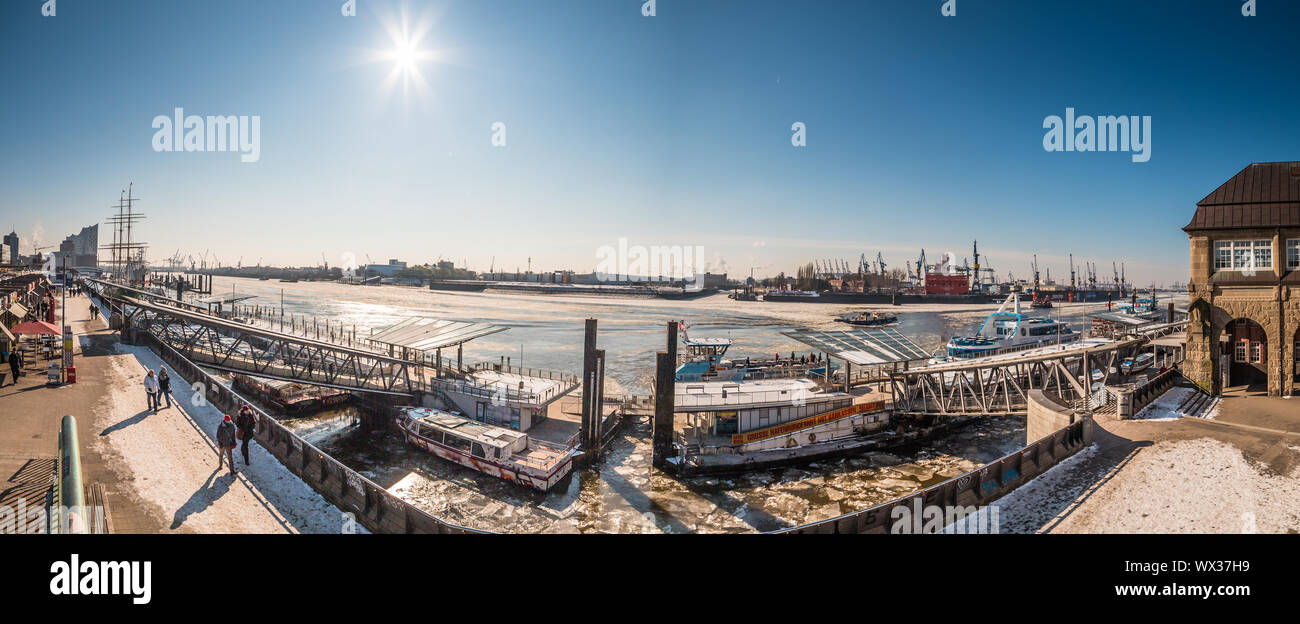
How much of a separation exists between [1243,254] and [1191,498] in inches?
485

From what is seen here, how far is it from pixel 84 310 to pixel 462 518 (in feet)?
174

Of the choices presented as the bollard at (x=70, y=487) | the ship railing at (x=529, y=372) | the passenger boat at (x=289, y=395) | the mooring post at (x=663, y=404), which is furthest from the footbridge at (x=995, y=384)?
the passenger boat at (x=289, y=395)

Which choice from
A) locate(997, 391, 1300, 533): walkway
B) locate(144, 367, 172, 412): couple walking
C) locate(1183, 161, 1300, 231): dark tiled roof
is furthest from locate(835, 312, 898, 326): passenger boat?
locate(144, 367, 172, 412): couple walking

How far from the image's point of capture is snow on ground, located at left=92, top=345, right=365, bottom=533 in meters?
8.47

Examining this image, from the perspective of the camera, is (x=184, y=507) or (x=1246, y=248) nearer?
(x=184, y=507)

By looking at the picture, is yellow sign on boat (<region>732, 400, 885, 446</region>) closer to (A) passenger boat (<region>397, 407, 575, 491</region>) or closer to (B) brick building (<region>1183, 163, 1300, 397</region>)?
(A) passenger boat (<region>397, 407, 575, 491</region>)

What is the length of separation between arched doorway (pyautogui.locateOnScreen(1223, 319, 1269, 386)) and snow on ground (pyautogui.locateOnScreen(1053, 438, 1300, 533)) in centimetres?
900

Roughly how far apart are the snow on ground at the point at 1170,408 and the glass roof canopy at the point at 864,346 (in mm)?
6330
